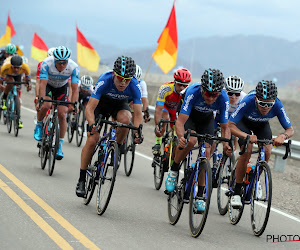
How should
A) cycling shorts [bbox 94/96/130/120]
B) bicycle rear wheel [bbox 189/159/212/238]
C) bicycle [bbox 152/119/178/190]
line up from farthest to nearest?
bicycle [bbox 152/119/178/190] < cycling shorts [bbox 94/96/130/120] < bicycle rear wheel [bbox 189/159/212/238]

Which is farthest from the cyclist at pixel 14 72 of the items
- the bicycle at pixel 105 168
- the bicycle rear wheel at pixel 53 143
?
the bicycle at pixel 105 168

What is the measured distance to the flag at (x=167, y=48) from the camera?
70.6 feet

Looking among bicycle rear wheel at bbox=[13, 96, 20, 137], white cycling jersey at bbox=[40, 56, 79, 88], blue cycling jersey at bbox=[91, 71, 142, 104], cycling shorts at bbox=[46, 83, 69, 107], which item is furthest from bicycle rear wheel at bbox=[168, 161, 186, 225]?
bicycle rear wheel at bbox=[13, 96, 20, 137]

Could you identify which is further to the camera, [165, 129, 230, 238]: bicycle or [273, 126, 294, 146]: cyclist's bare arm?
[273, 126, 294, 146]: cyclist's bare arm

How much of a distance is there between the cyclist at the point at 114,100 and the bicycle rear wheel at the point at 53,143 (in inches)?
69.1

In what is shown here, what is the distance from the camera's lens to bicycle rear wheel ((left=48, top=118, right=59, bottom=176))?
10.9 metres

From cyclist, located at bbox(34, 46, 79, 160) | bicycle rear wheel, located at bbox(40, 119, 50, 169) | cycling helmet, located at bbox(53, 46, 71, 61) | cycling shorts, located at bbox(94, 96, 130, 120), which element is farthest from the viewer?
cyclist, located at bbox(34, 46, 79, 160)

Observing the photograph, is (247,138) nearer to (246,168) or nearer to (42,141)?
(246,168)

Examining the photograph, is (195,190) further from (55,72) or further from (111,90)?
(55,72)

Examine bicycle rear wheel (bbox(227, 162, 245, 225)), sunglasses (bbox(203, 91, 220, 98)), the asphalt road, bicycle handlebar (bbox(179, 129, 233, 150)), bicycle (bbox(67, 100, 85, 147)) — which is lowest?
the asphalt road

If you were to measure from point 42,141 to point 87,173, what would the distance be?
295 centimetres

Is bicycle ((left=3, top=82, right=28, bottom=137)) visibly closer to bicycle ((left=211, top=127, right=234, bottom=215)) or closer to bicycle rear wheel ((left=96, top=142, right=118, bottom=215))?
bicycle ((left=211, top=127, right=234, bottom=215))

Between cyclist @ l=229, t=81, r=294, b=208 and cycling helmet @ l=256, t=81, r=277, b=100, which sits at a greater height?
cycling helmet @ l=256, t=81, r=277, b=100

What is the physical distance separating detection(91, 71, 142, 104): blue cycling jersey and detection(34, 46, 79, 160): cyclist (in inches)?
105
